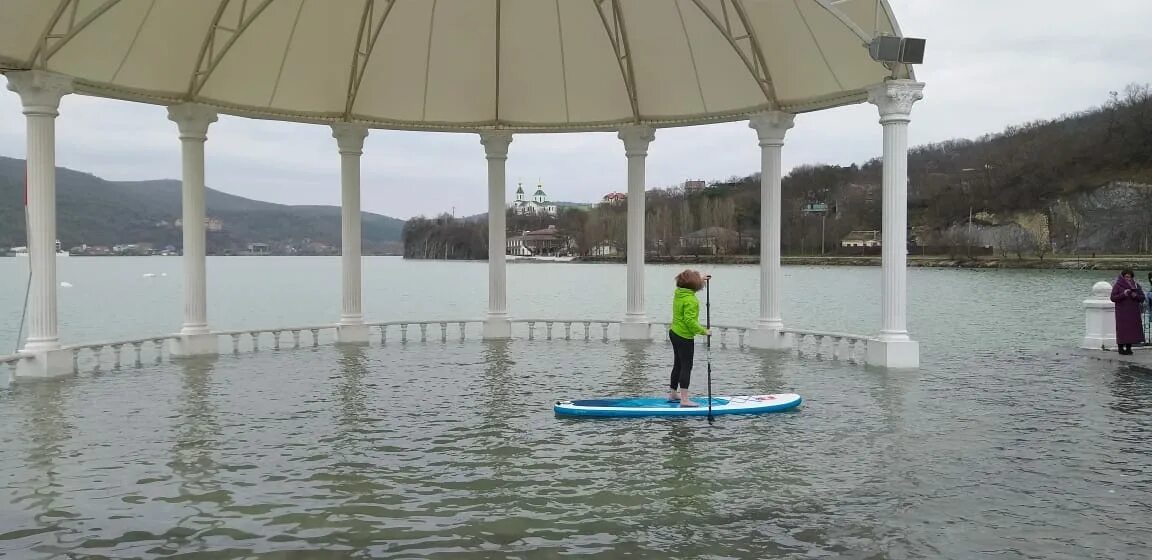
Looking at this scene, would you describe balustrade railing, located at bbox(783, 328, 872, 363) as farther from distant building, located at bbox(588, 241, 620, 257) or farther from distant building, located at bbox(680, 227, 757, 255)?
distant building, located at bbox(588, 241, 620, 257)

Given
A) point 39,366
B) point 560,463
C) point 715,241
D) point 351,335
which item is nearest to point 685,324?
point 560,463

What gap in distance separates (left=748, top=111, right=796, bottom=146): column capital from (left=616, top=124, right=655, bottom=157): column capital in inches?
119

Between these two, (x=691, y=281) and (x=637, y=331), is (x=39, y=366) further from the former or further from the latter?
(x=637, y=331)

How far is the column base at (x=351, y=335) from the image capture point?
2394cm

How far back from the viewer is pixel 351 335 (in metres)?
24.0

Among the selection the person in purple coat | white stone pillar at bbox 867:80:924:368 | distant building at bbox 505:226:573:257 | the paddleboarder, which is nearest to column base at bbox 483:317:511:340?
white stone pillar at bbox 867:80:924:368

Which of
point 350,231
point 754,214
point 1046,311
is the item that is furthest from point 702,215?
point 350,231

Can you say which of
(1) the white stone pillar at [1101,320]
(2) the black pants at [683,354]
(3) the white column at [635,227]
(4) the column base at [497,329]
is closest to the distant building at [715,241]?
(3) the white column at [635,227]

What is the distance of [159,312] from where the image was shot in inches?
2643

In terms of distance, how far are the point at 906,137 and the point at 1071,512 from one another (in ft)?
36.1

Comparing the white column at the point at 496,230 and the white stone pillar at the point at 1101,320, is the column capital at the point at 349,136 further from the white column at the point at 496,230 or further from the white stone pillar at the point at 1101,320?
the white stone pillar at the point at 1101,320

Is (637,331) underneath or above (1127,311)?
underneath

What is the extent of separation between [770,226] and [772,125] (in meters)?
2.49

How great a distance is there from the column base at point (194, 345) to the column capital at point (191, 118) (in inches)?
186
